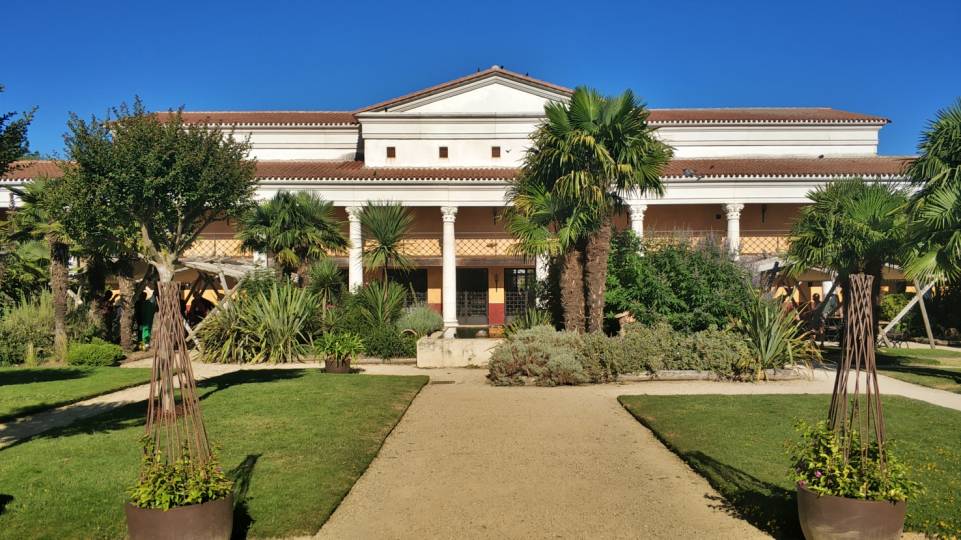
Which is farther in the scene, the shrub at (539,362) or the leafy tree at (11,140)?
the shrub at (539,362)

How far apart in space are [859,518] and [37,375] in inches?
672

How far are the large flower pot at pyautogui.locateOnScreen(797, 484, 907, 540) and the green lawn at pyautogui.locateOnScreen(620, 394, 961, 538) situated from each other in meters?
0.75

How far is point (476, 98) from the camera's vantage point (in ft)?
107

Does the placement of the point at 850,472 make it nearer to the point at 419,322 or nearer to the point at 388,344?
the point at 388,344

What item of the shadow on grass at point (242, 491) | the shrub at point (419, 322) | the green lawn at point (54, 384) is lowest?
the shadow on grass at point (242, 491)

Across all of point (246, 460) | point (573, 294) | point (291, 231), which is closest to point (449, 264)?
point (291, 231)

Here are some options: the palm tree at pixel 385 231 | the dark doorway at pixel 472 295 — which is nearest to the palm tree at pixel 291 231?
the palm tree at pixel 385 231

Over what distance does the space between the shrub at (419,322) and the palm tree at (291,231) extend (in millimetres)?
3343

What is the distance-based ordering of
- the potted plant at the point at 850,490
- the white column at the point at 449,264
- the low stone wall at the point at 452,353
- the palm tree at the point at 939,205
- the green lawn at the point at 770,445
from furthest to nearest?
the white column at the point at 449,264 < the low stone wall at the point at 452,353 < the palm tree at the point at 939,205 < the green lawn at the point at 770,445 < the potted plant at the point at 850,490

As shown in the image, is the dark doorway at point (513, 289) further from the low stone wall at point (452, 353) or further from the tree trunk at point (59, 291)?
the tree trunk at point (59, 291)

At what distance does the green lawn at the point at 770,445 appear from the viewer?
6.33m

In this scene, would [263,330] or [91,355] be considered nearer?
[91,355]

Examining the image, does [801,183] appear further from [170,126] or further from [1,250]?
[1,250]

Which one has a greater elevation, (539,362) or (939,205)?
(939,205)
